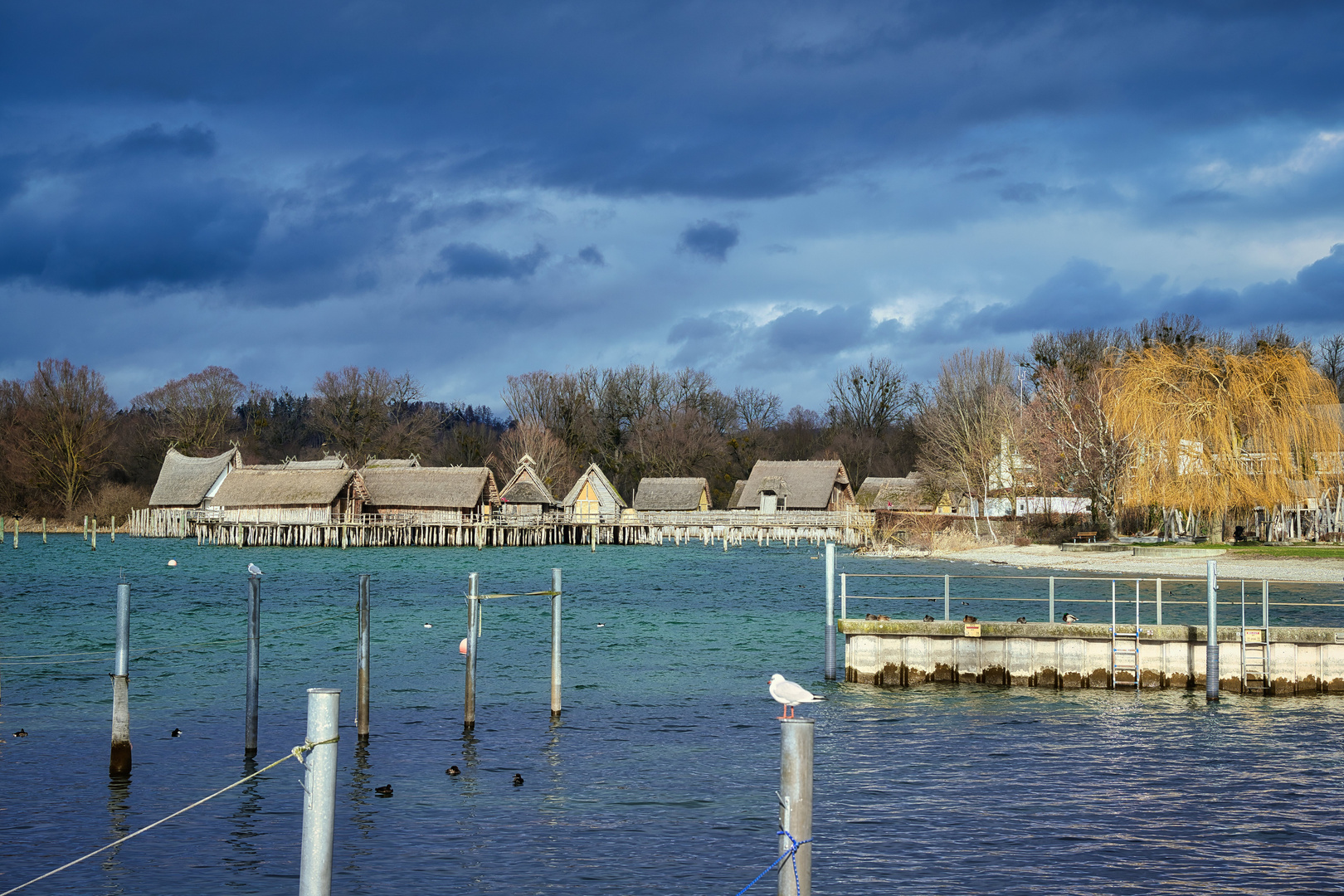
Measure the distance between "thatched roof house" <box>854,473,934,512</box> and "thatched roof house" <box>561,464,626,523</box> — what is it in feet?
69.6

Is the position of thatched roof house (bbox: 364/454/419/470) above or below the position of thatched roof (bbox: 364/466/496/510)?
above

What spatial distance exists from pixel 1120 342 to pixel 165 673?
243 ft

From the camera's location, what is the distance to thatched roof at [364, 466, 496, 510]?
97000mm

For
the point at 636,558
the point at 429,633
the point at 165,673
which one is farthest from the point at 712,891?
the point at 636,558

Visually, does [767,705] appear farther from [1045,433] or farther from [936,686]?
[1045,433]

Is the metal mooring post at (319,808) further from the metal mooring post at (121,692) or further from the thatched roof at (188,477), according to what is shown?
the thatched roof at (188,477)

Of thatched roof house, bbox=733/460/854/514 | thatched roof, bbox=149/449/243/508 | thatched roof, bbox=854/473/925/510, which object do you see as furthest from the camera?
thatched roof house, bbox=733/460/854/514

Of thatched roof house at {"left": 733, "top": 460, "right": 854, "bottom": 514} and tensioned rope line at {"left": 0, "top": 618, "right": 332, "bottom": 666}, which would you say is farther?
thatched roof house at {"left": 733, "top": 460, "right": 854, "bottom": 514}

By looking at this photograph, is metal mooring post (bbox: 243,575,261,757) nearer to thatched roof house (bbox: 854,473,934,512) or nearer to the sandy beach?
the sandy beach

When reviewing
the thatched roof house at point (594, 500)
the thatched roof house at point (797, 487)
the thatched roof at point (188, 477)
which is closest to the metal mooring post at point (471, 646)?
the thatched roof house at point (594, 500)

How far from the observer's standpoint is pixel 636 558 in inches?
3312

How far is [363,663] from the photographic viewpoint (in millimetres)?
17781

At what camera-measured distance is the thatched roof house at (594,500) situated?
105m

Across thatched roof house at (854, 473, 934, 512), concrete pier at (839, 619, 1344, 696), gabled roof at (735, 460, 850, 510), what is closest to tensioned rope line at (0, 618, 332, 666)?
concrete pier at (839, 619, 1344, 696)
